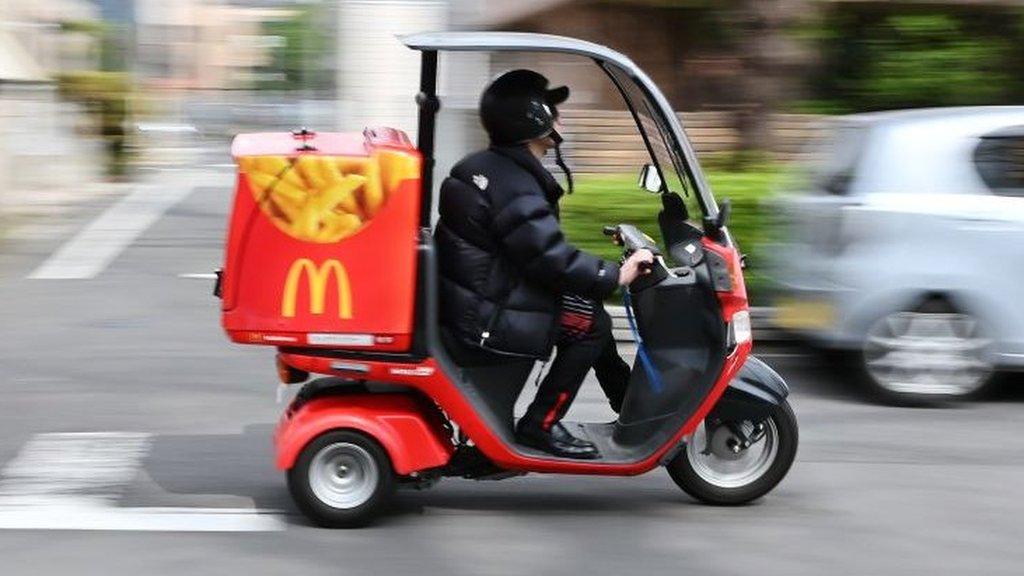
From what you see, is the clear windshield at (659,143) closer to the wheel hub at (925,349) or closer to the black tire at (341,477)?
the black tire at (341,477)

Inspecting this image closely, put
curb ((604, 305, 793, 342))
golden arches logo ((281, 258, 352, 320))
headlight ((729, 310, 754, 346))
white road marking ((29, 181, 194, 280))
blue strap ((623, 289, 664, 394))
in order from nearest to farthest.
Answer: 1. golden arches logo ((281, 258, 352, 320))
2. headlight ((729, 310, 754, 346))
3. blue strap ((623, 289, 664, 394))
4. curb ((604, 305, 793, 342))
5. white road marking ((29, 181, 194, 280))

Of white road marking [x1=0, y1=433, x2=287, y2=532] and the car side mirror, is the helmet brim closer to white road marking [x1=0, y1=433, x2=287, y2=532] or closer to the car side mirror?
the car side mirror

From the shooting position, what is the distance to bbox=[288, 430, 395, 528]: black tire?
661 centimetres

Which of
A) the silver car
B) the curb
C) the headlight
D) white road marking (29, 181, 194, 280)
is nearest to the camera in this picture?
the headlight

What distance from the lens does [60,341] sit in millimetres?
10461

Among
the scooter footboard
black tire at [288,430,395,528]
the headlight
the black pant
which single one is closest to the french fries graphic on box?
the scooter footboard

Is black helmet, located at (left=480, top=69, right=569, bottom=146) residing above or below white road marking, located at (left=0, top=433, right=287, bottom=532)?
above

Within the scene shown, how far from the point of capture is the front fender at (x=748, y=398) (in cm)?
693

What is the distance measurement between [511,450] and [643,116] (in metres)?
1.43

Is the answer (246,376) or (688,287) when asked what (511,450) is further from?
(246,376)

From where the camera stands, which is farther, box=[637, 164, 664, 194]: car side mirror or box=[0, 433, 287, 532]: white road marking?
box=[637, 164, 664, 194]: car side mirror

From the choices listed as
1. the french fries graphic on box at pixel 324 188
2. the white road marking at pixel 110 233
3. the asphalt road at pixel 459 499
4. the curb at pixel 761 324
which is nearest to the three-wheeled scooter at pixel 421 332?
the french fries graphic on box at pixel 324 188

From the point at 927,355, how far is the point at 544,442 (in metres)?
3.07

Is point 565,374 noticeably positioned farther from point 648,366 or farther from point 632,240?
point 632,240
